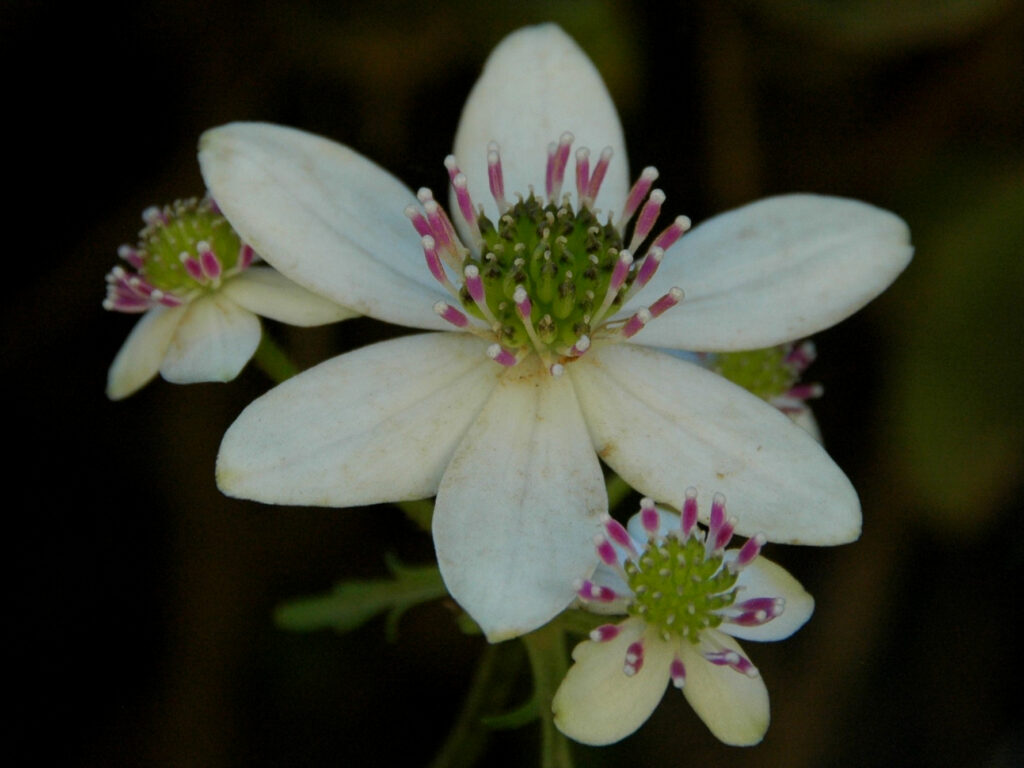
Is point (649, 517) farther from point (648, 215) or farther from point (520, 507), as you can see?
point (648, 215)

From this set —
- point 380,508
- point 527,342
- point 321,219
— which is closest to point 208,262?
point 321,219

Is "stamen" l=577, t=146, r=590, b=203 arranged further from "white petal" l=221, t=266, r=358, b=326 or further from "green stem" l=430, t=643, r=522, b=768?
"green stem" l=430, t=643, r=522, b=768

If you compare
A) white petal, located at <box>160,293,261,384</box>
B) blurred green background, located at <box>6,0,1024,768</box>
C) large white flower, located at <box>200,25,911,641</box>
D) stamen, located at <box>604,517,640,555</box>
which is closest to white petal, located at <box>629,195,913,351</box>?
large white flower, located at <box>200,25,911,641</box>

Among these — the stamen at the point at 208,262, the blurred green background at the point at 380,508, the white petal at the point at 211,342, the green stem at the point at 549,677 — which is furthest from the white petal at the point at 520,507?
the blurred green background at the point at 380,508

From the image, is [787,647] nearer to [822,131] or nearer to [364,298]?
[822,131]

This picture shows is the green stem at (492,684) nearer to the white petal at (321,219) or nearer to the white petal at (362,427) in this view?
the white petal at (362,427)

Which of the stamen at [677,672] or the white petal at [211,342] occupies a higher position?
the white petal at [211,342]
